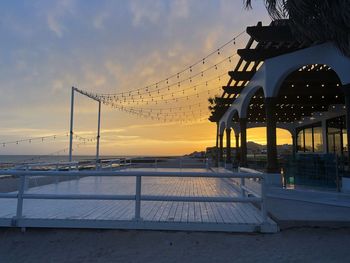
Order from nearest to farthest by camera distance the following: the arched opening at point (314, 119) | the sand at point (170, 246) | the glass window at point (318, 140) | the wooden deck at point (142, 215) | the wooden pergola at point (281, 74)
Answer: the sand at point (170, 246) → the wooden deck at point (142, 215) → the wooden pergola at point (281, 74) → the arched opening at point (314, 119) → the glass window at point (318, 140)

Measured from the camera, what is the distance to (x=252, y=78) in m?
15.3

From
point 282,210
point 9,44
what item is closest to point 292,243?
point 282,210

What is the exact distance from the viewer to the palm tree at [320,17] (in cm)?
655

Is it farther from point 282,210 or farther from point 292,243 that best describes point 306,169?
point 292,243

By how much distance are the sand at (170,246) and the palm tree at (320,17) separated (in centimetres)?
363

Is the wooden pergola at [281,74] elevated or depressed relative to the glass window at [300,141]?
elevated

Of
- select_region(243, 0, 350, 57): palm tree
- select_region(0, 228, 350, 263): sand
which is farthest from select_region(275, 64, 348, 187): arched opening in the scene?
select_region(0, 228, 350, 263): sand

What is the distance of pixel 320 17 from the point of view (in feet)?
22.6

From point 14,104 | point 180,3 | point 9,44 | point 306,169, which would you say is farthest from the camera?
point 14,104

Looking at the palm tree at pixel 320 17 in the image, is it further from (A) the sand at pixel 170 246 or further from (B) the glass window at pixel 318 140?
(B) the glass window at pixel 318 140

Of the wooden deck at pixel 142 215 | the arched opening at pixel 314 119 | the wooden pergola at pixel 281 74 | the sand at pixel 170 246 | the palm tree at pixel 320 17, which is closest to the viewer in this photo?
the sand at pixel 170 246

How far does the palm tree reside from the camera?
21.5ft

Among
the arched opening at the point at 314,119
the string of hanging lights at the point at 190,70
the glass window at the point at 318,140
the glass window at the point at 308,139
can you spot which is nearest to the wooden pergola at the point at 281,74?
the arched opening at the point at 314,119

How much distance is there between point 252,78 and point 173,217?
9.24m
